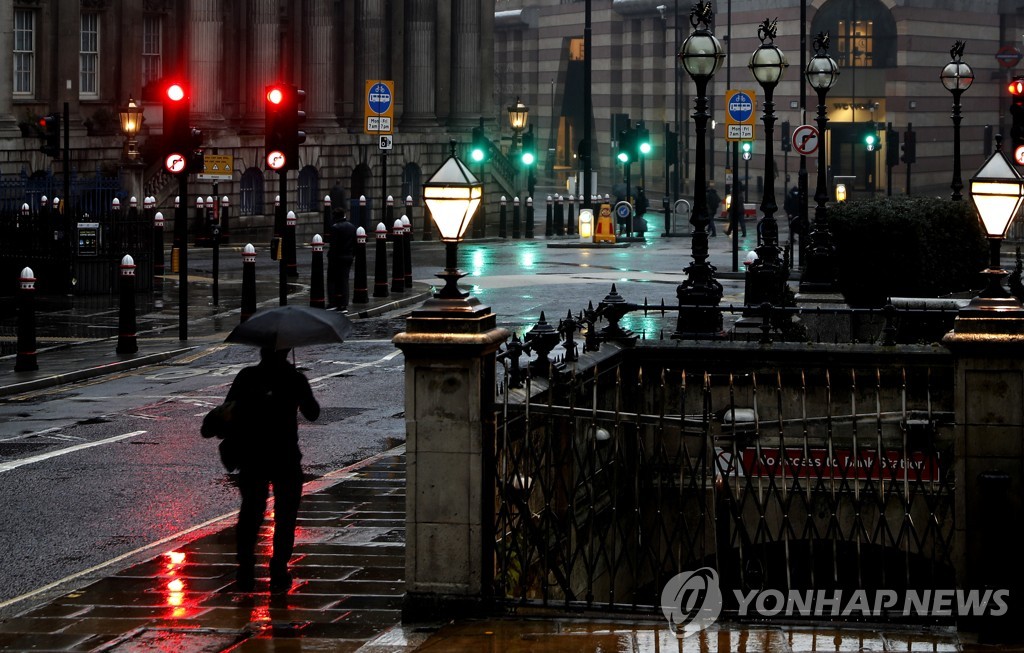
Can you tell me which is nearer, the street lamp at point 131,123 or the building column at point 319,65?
the street lamp at point 131,123

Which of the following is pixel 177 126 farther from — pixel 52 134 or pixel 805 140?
pixel 805 140

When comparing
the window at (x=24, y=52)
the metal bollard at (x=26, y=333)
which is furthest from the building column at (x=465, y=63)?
the metal bollard at (x=26, y=333)

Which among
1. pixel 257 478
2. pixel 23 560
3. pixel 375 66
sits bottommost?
pixel 23 560

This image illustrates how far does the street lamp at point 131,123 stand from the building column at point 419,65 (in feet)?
53.3

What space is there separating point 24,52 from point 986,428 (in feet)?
145

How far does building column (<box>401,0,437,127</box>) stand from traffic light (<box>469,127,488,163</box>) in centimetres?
480

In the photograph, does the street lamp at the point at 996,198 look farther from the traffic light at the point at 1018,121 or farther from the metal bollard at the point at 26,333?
→ the traffic light at the point at 1018,121

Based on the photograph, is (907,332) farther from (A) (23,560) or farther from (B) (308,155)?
(B) (308,155)

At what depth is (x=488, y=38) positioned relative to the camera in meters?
69.6

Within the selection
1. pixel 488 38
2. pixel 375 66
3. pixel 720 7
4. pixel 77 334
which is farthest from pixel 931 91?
pixel 77 334

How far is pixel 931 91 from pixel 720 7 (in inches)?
498

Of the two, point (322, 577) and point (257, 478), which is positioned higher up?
point (257, 478)

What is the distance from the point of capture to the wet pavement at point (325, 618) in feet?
30.3

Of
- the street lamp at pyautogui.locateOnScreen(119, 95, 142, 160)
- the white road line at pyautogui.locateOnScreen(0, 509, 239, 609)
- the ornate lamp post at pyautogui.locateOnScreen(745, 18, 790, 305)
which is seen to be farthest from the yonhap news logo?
the street lamp at pyautogui.locateOnScreen(119, 95, 142, 160)
